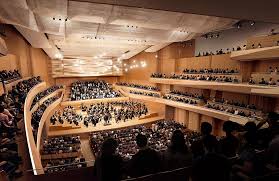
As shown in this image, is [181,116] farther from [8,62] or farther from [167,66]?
[8,62]

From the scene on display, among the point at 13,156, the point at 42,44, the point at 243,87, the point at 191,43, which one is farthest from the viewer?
the point at 191,43

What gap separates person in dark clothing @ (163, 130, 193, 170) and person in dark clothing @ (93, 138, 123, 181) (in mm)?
569

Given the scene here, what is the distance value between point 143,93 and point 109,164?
17.1 metres

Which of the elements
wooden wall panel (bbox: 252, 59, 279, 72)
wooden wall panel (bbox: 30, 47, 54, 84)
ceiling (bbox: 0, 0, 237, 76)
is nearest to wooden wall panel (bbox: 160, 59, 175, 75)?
ceiling (bbox: 0, 0, 237, 76)

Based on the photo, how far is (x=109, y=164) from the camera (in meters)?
2.26

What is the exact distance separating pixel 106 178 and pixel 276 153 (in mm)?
1984

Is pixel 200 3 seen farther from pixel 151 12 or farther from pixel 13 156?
pixel 151 12

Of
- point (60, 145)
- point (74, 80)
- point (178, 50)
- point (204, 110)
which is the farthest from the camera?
point (74, 80)

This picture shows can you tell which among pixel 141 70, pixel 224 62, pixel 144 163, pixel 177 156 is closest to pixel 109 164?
pixel 144 163

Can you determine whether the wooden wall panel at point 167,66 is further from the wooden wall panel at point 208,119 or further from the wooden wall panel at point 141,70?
the wooden wall panel at point 208,119

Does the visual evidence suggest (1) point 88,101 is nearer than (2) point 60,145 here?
No

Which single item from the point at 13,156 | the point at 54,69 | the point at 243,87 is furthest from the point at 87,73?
the point at 13,156

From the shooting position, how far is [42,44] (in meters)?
15.1

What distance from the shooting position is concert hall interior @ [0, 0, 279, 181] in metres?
2.46
